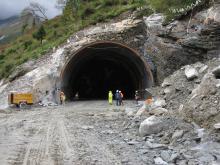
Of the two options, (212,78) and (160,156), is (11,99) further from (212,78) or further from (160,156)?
(160,156)

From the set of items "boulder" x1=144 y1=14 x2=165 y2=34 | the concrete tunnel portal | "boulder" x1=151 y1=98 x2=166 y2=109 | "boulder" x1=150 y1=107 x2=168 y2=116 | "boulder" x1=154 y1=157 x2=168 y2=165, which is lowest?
"boulder" x1=154 y1=157 x2=168 y2=165

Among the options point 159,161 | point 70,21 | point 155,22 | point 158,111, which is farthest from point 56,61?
point 159,161

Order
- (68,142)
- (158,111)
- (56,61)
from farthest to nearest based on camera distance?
(56,61) → (158,111) → (68,142)

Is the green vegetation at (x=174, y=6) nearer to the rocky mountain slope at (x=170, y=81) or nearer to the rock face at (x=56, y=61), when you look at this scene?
the rocky mountain slope at (x=170, y=81)

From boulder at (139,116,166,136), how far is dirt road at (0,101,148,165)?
608 millimetres

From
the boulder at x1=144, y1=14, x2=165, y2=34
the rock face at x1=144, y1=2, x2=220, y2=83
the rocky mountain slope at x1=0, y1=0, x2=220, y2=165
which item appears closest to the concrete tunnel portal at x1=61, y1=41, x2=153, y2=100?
the rocky mountain slope at x1=0, y1=0, x2=220, y2=165

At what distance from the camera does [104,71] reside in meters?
45.6

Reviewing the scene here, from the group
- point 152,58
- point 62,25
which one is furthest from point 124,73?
point 152,58

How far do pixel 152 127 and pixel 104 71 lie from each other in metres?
31.9

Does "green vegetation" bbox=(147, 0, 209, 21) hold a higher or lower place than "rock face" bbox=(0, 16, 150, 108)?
higher

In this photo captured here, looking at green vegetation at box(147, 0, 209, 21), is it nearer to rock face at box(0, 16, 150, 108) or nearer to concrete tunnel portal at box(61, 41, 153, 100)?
rock face at box(0, 16, 150, 108)

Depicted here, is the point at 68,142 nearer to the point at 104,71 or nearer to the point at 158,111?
the point at 158,111

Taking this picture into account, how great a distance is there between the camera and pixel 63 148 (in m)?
12.3

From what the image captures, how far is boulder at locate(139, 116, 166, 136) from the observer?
13672mm
